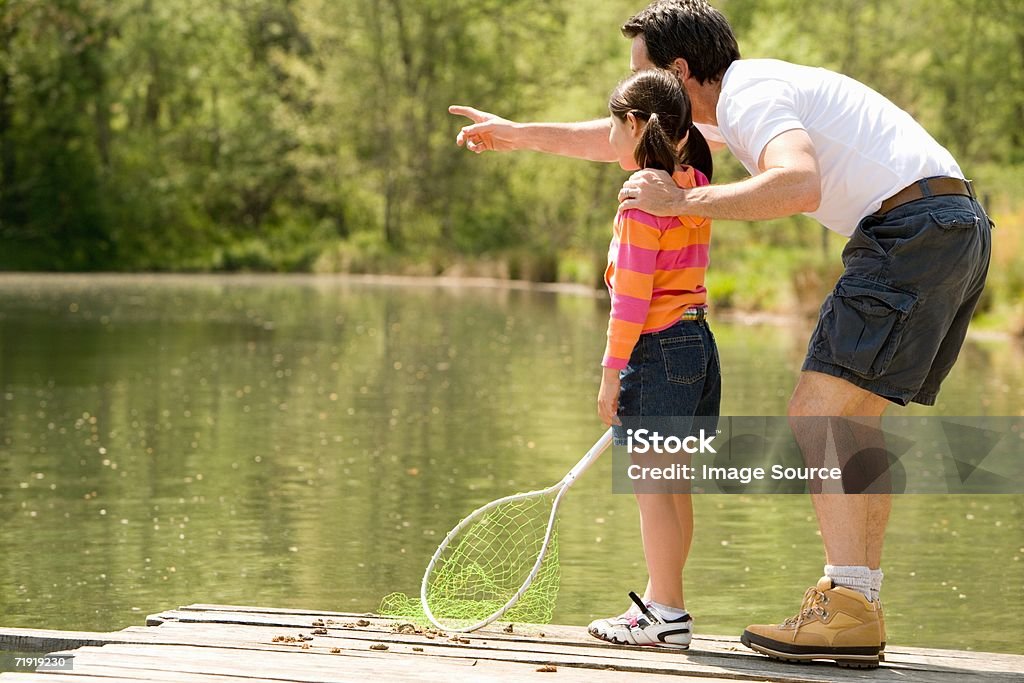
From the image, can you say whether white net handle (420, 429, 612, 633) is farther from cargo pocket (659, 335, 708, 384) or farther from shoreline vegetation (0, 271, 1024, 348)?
shoreline vegetation (0, 271, 1024, 348)

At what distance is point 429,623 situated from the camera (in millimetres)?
5133

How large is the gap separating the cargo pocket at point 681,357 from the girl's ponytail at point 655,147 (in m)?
0.49

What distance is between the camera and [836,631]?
4.55 meters

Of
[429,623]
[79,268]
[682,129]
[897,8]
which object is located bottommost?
[79,268]

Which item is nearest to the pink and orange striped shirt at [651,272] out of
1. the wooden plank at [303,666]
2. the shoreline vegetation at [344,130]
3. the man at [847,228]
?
the man at [847,228]

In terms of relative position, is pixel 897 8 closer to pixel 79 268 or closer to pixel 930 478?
pixel 79 268

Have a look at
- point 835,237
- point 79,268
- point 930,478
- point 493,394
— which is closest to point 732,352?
point 493,394

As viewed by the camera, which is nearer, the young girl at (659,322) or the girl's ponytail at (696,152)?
the young girl at (659,322)

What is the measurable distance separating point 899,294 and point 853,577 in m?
0.81

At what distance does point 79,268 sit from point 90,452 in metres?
42.6

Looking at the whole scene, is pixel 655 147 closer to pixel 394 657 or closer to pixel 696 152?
pixel 696 152

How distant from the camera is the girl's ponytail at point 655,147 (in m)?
4.76

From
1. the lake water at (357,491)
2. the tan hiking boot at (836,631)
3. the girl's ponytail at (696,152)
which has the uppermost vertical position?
the girl's ponytail at (696,152)

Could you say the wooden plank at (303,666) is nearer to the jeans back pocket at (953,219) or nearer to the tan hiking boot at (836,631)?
the tan hiking boot at (836,631)
